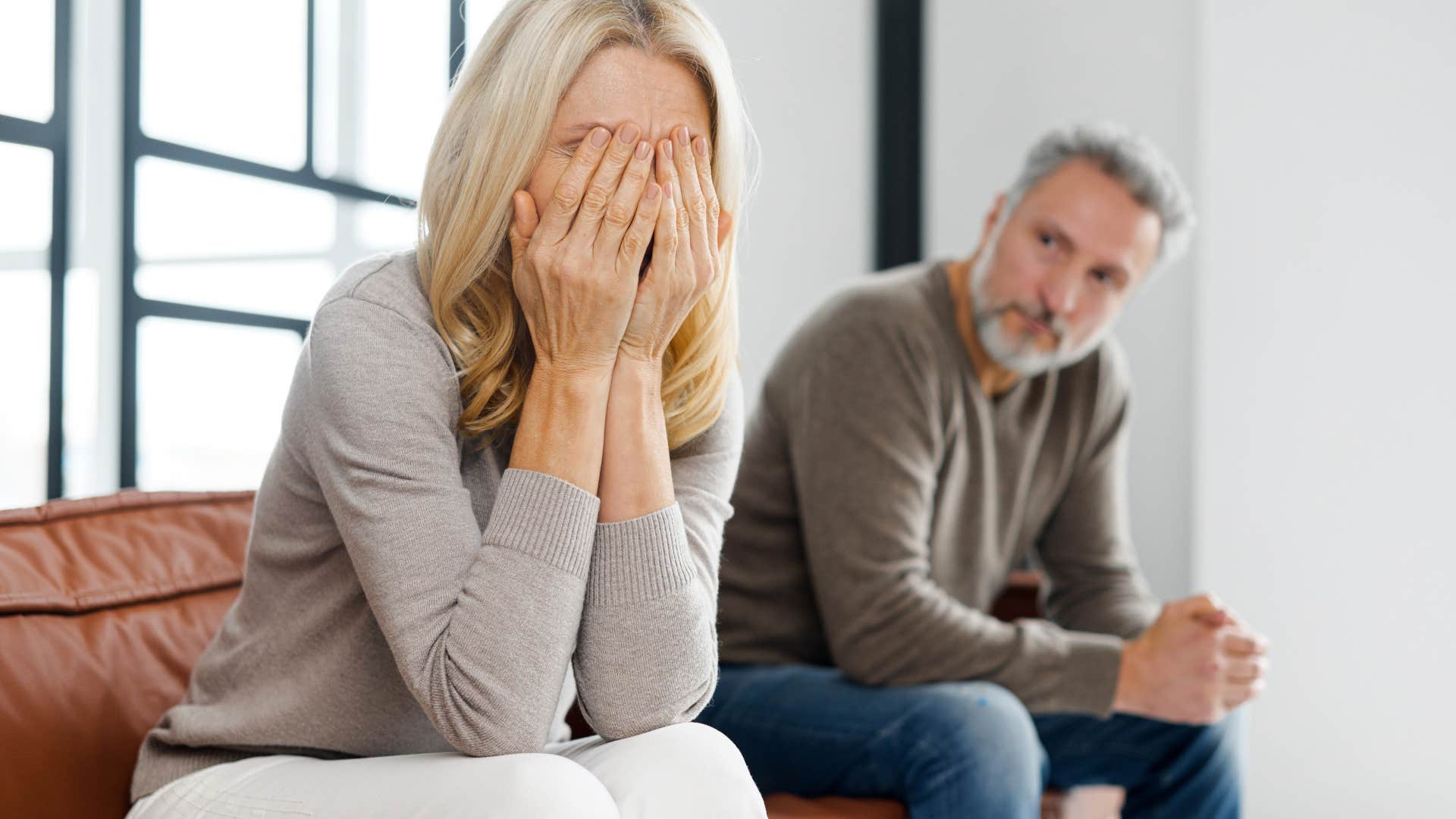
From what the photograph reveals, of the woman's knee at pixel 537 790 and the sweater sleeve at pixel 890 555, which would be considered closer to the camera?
the woman's knee at pixel 537 790

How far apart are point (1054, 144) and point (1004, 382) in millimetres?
369

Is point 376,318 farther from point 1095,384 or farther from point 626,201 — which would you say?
point 1095,384

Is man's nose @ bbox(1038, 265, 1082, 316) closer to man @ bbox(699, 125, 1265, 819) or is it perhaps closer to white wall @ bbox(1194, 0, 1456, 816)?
man @ bbox(699, 125, 1265, 819)

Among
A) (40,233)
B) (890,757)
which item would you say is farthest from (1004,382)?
(40,233)

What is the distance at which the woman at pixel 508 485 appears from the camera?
0.97m

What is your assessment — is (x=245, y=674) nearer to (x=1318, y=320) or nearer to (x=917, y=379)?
(x=917, y=379)

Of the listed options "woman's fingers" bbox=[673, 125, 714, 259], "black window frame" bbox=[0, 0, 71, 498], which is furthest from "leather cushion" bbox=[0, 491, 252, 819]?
"woman's fingers" bbox=[673, 125, 714, 259]

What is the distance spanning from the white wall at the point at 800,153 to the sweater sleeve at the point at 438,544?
4.93 feet

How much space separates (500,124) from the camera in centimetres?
106

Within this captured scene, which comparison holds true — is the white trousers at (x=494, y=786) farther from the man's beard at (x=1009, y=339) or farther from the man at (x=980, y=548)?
the man's beard at (x=1009, y=339)

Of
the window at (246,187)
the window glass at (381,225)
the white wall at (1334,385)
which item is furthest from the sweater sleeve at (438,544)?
the white wall at (1334,385)

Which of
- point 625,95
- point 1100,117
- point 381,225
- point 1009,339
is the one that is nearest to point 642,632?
point 625,95

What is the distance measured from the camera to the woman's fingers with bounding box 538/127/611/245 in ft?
3.48

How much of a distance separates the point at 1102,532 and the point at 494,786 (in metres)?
1.36
